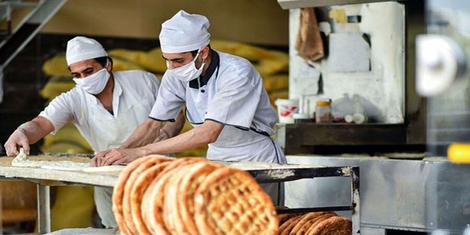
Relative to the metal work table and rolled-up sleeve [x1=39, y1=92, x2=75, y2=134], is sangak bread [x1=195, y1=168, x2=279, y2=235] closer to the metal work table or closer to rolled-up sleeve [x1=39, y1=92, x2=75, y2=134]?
the metal work table

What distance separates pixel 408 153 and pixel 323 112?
64cm

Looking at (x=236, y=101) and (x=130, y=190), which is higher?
(x=236, y=101)

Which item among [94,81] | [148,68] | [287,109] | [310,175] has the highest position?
[94,81]

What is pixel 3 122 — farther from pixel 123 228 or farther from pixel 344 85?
pixel 123 228

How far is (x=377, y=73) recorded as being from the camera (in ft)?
20.9

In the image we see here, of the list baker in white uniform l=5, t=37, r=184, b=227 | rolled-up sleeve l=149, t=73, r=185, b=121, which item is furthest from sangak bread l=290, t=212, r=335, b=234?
baker in white uniform l=5, t=37, r=184, b=227

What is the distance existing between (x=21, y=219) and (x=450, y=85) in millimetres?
5221

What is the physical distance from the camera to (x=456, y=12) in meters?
2.93

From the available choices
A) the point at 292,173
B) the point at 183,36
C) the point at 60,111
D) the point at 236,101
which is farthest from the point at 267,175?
the point at 60,111

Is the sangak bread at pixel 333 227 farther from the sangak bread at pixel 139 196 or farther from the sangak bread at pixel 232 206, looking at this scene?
the sangak bread at pixel 139 196

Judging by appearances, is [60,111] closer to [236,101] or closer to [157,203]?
[236,101]

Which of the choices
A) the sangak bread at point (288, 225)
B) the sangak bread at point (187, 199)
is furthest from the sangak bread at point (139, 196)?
the sangak bread at point (288, 225)

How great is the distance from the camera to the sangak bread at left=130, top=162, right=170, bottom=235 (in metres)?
2.91

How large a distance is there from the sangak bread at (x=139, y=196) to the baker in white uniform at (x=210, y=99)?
81 centimetres
